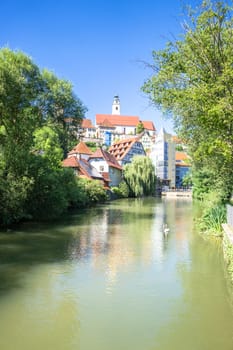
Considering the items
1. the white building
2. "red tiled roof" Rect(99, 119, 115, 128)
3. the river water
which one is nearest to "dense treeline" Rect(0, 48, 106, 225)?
the river water

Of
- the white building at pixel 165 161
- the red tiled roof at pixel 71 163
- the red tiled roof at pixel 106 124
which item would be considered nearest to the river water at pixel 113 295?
the red tiled roof at pixel 71 163

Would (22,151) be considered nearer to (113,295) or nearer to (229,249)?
(113,295)

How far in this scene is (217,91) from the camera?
1025 centimetres

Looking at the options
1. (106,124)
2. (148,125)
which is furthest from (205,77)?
(148,125)

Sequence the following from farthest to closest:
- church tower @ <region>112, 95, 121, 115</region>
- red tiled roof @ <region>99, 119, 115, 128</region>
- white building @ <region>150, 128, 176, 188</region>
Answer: church tower @ <region>112, 95, 121, 115</region>
red tiled roof @ <region>99, 119, 115, 128</region>
white building @ <region>150, 128, 176, 188</region>

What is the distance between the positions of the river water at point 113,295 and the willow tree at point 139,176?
4243cm

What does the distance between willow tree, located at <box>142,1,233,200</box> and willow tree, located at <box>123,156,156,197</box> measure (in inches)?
1830

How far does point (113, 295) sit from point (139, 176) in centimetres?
5135

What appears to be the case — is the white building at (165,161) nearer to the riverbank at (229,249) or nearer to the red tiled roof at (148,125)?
the red tiled roof at (148,125)

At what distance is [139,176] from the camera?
6122cm

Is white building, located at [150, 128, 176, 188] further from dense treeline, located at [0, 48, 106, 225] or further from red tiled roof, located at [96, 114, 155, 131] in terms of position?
dense treeline, located at [0, 48, 106, 225]

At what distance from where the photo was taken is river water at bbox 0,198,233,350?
7.50m

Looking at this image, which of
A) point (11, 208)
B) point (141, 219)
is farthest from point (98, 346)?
point (141, 219)

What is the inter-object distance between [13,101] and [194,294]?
55.2 ft
